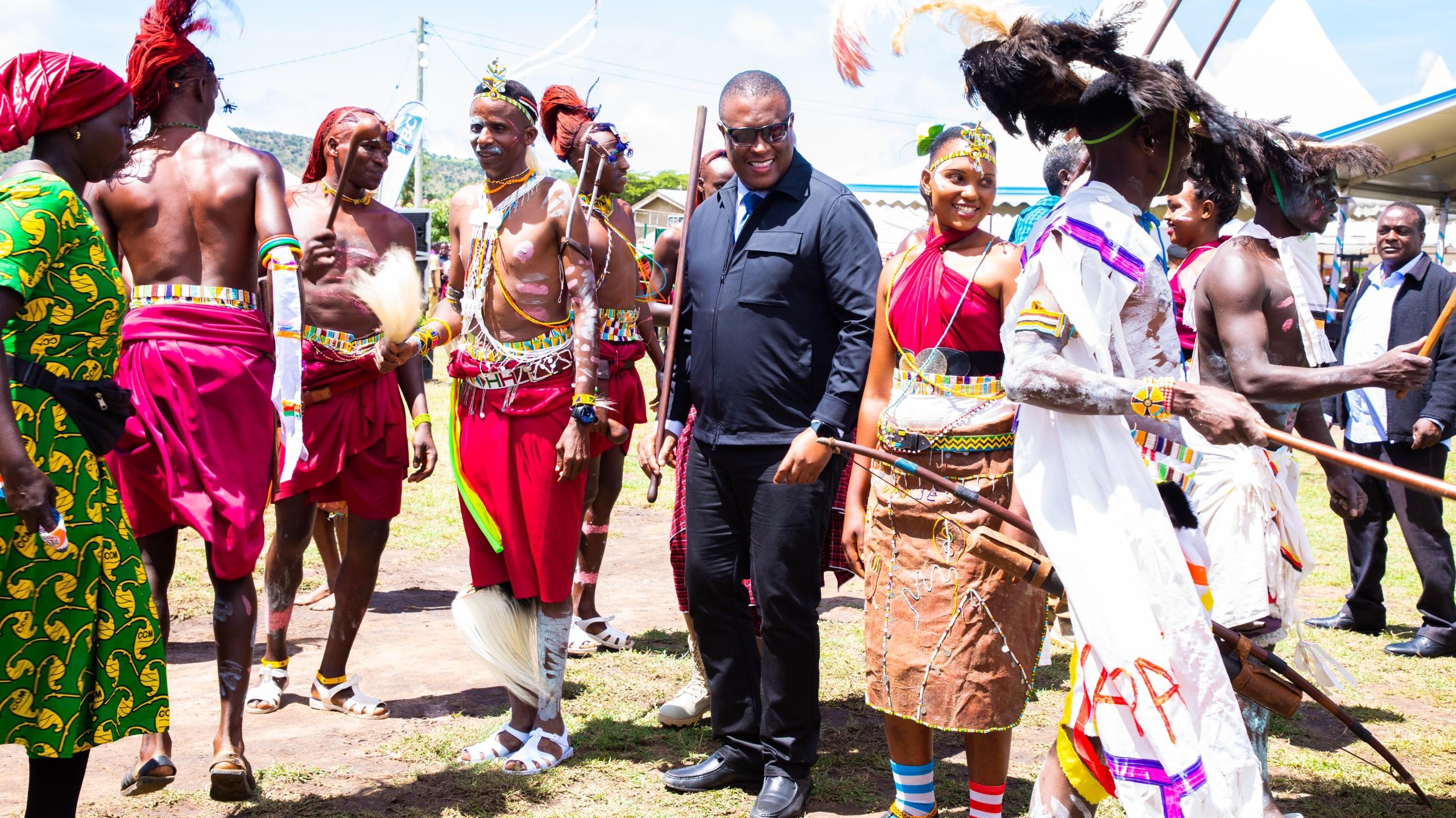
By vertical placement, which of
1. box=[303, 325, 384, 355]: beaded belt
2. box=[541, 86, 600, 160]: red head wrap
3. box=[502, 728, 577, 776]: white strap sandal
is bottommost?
box=[502, 728, 577, 776]: white strap sandal

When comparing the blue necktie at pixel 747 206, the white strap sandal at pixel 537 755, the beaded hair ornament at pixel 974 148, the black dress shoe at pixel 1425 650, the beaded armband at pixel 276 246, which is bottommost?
the black dress shoe at pixel 1425 650

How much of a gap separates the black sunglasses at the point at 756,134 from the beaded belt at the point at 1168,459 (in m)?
1.51

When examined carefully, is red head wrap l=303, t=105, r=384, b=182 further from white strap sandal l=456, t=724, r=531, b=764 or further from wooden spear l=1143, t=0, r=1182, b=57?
wooden spear l=1143, t=0, r=1182, b=57

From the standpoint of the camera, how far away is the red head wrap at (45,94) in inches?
112

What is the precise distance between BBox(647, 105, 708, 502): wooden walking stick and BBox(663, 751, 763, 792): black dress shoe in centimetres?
97

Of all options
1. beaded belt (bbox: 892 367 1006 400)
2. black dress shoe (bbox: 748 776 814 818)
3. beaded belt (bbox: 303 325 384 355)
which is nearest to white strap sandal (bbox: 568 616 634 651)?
beaded belt (bbox: 303 325 384 355)

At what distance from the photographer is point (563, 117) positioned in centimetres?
611

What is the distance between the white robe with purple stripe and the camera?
264cm

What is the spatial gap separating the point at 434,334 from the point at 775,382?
4.86 feet

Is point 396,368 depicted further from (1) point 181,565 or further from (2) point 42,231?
(1) point 181,565

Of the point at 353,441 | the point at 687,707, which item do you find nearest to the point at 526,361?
the point at 353,441

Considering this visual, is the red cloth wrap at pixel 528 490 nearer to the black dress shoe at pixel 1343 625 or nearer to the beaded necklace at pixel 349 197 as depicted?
the beaded necklace at pixel 349 197

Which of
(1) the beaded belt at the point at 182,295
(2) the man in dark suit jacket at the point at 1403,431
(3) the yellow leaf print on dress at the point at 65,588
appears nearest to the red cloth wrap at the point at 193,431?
(1) the beaded belt at the point at 182,295

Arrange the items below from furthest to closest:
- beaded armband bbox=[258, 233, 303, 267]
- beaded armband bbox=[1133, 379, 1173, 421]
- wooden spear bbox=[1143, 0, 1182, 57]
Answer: beaded armband bbox=[258, 233, 303, 267] < wooden spear bbox=[1143, 0, 1182, 57] < beaded armband bbox=[1133, 379, 1173, 421]
